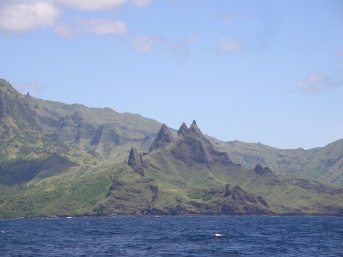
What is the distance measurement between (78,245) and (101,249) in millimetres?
14453

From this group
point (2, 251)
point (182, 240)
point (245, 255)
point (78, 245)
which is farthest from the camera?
point (182, 240)

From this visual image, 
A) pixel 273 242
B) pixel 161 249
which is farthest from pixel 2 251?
pixel 273 242

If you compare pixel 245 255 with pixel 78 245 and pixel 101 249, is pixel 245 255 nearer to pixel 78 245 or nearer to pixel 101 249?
pixel 101 249

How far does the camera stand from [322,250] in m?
149

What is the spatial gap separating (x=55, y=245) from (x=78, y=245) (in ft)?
23.9

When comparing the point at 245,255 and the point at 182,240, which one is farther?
the point at 182,240

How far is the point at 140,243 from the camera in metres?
171

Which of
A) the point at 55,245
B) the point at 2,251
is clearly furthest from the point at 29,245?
the point at 2,251

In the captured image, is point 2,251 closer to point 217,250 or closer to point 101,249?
point 101,249

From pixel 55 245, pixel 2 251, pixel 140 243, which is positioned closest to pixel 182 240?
pixel 140 243

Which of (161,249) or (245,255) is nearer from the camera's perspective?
(245,255)

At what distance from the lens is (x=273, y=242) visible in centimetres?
17388

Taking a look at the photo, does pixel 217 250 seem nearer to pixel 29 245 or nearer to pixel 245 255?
pixel 245 255

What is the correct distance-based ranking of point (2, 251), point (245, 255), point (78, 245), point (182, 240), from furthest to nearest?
point (182, 240), point (78, 245), point (2, 251), point (245, 255)
